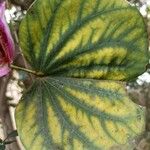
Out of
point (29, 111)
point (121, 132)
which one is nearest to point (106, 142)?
point (121, 132)

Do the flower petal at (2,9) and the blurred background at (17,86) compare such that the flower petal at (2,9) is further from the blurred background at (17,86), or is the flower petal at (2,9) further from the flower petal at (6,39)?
the blurred background at (17,86)

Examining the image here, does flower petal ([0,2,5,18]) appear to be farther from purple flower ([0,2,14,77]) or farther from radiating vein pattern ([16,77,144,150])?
radiating vein pattern ([16,77,144,150])

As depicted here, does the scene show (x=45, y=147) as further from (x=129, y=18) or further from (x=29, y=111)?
(x=129, y=18)

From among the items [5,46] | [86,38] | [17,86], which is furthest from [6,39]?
[17,86]

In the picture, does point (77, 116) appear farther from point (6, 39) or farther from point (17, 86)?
point (17, 86)

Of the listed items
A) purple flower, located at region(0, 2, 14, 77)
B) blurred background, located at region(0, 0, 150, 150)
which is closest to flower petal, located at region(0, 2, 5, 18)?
purple flower, located at region(0, 2, 14, 77)

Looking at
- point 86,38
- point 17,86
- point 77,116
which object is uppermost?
point 17,86

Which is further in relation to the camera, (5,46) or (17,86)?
(17,86)
